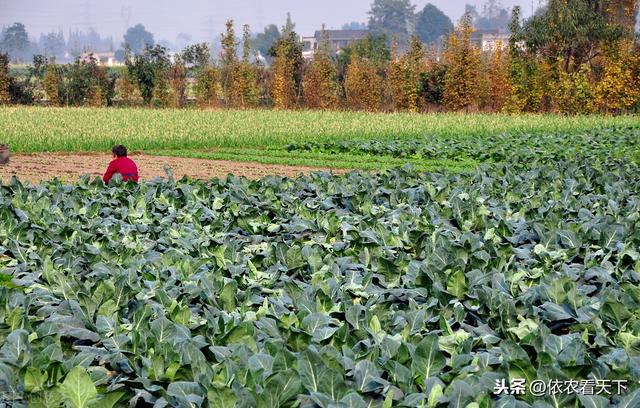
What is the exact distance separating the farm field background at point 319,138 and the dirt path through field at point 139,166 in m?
0.84

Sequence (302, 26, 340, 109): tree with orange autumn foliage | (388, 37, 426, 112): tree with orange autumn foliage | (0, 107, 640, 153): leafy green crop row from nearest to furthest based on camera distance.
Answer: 1. (0, 107, 640, 153): leafy green crop row
2. (388, 37, 426, 112): tree with orange autumn foliage
3. (302, 26, 340, 109): tree with orange autumn foliage

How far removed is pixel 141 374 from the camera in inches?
183

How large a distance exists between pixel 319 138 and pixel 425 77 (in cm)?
2251

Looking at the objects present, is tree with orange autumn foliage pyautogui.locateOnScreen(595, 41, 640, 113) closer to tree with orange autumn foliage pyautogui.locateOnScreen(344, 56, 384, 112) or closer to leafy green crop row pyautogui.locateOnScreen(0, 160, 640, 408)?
tree with orange autumn foliage pyautogui.locateOnScreen(344, 56, 384, 112)

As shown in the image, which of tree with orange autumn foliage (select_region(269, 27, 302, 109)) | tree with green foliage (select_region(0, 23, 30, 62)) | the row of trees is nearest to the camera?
Result: the row of trees

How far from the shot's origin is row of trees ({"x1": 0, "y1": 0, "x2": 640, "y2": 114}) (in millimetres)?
45562

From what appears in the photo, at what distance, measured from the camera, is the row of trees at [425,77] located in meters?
45.6

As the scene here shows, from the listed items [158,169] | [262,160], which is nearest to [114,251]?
[158,169]

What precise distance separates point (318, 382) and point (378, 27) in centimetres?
18421

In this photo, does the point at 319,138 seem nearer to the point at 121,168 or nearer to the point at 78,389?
the point at 121,168

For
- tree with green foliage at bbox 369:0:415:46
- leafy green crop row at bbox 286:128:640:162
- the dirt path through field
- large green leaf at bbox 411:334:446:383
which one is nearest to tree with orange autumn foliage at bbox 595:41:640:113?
leafy green crop row at bbox 286:128:640:162

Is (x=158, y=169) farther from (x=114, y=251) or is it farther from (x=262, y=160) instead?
(x=114, y=251)

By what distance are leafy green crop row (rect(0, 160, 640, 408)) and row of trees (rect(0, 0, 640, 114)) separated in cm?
3689

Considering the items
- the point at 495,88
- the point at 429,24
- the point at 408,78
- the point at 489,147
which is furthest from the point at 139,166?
the point at 429,24
